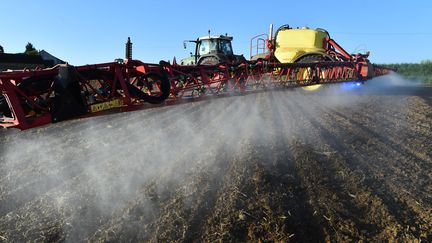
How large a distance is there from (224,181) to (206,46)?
9215mm

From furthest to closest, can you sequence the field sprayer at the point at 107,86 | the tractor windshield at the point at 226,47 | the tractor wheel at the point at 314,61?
1. the tractor windshield at the point at 226,47
2. the tractor wheel at the point at 314,61
3. the field sprayer at the point at 107,86

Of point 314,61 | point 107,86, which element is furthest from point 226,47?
point 107,86

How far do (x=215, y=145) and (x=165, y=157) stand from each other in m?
1.08

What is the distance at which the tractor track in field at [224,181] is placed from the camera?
402 centimetres

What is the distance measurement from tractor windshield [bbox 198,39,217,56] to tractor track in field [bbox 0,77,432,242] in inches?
188

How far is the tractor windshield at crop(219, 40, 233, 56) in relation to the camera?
1360 cm

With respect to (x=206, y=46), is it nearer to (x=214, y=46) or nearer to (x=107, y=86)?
(x=214, y=46)

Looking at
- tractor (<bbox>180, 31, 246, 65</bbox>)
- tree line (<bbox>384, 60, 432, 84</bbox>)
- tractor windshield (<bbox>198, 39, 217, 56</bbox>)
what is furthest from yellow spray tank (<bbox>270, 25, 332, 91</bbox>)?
tree line (<bbox>384, 60, 432, 84</bbox>)

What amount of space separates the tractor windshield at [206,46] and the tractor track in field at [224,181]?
4.77 meters

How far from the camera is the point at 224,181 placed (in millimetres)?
5156

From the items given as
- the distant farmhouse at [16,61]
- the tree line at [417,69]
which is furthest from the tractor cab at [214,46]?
the tree line at [417,69]

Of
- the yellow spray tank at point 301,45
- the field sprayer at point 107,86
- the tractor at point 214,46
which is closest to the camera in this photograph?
the field sprayer at point 107,86

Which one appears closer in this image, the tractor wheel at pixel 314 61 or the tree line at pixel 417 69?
the tractor wheel at pixel 314 61

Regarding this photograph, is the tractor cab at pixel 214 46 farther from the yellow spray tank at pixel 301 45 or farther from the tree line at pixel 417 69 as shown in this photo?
the tree line at pixel 417 69
